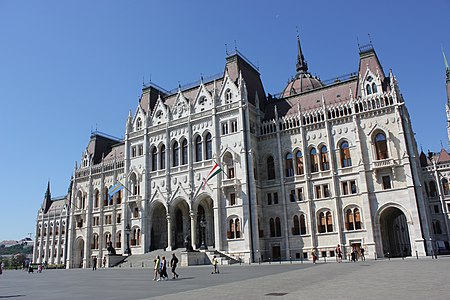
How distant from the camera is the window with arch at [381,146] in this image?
43312 mm

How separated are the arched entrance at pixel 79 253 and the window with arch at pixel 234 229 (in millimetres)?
34670

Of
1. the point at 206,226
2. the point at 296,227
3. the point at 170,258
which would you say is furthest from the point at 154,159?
the point at 296,227

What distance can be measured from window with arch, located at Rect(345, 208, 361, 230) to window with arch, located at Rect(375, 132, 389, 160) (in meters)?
6.66

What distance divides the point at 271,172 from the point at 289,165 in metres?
2.67

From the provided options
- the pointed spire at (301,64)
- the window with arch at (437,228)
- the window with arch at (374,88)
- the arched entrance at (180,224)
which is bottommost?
the window with arch at (437,228)

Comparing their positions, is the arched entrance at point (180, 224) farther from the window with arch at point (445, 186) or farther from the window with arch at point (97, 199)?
the window with arch at point (445, 186)

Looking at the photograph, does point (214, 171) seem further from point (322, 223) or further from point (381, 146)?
point (381, 146)

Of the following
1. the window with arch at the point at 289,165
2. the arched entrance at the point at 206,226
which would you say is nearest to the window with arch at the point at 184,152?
the arched entrance at the point at 206,226

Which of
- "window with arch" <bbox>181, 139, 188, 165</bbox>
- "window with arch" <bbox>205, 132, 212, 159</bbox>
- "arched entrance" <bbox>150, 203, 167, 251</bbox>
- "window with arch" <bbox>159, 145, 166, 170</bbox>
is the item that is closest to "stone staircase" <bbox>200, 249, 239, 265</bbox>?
"arched entrance" <bbox>150, 203, 167, 251</bbox>

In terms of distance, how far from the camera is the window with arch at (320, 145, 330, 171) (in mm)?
46625

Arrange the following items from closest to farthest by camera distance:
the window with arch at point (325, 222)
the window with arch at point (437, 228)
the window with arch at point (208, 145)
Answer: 1. the window with arch at point (325, 222)
2. the window with arch at point (208, 145)
3. the window with arch at point (437, 228)

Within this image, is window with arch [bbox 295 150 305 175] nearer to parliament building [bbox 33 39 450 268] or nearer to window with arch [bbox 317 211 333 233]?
parliament building [bbox 33 39 450 268]

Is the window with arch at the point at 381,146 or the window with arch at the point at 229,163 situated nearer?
the window with arch at the point at 381,146

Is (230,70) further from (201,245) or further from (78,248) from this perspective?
(78,248)
